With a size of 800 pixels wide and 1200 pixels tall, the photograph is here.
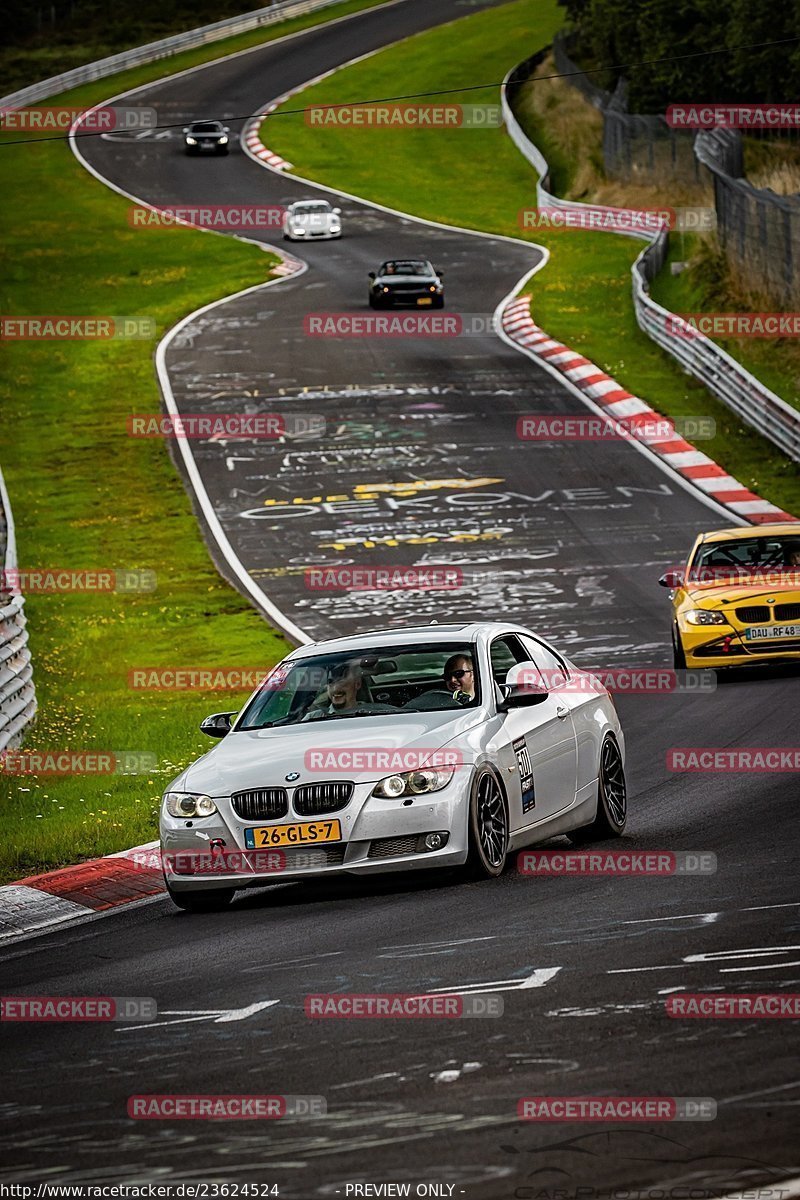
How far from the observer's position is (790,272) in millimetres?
36719

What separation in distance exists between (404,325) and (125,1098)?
4050cm

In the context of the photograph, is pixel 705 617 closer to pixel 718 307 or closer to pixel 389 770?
pixel 389 770

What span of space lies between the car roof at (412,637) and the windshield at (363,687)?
7 cm

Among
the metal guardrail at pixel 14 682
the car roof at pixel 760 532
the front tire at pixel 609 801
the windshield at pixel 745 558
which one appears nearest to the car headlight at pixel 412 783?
the front tire at pixel 609 801

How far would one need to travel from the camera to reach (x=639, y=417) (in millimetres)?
35062

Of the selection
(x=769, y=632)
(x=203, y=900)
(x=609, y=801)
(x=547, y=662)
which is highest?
(x=547, y=662)

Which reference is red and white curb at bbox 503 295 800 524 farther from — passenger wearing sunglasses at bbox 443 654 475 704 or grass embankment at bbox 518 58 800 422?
passenger wearing sunglasses at bbox 443 654 475 704

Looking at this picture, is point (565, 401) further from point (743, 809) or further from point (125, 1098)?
point (125, 1098)

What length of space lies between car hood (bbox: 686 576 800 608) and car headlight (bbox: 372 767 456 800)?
9.28m

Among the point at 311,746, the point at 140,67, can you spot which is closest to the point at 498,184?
the point at 140,67

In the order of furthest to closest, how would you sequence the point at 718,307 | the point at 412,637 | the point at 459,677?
1. the point at 718,307
2. the point at 412,637
3. the point at 459,677

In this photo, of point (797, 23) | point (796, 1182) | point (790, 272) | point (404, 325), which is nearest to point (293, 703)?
point (796, 1182)

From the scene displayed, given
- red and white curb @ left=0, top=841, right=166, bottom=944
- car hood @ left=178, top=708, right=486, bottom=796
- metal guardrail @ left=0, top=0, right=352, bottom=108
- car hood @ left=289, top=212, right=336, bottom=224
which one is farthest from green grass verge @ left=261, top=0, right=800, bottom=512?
car hood @ left=178, top=708, right=486, bottom=796

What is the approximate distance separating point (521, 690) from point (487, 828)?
1003 millimetres
